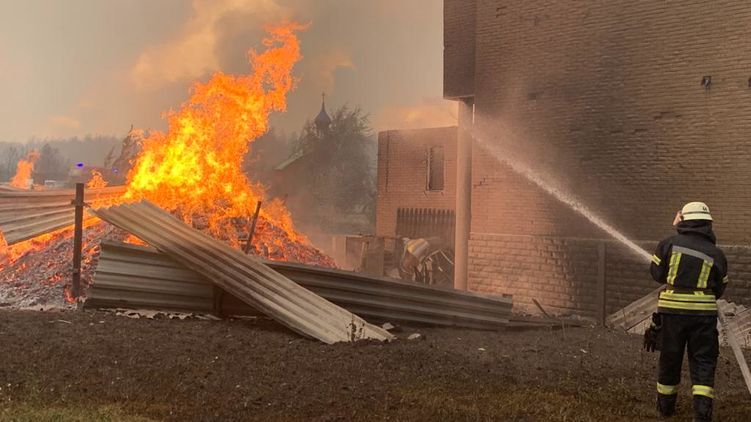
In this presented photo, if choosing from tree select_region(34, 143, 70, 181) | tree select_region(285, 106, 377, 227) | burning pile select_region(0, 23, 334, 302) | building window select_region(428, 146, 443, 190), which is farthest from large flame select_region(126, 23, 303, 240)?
tree select_region(34, 143, 70, 181)

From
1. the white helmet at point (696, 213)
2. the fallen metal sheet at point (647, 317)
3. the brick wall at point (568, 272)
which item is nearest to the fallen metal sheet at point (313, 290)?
the fallen metal sheet at point (647, 317)

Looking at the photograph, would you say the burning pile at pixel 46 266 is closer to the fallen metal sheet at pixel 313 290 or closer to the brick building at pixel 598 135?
the fallen metal sheet at pixel 313 290

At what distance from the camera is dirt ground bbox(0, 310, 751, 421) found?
4621mm

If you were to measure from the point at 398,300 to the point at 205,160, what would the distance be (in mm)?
5377

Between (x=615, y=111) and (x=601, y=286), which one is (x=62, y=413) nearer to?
(x=601, y=286)

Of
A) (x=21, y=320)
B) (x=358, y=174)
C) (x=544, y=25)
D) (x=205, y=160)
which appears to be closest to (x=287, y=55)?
(x=205, y=160)

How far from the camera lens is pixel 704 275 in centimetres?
514

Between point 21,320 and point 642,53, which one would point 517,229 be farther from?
point 21,320

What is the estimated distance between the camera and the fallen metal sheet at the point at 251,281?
7336 millimetres

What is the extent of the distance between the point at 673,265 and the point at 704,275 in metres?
0.25

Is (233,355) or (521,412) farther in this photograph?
(233,355)

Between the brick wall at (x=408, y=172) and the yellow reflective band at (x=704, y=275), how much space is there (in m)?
14.9

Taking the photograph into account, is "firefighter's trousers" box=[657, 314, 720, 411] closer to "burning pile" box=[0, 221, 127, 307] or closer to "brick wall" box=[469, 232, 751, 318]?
"brick wall" box=[469, 232, 751, 318]

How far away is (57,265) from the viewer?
980 centimetres
